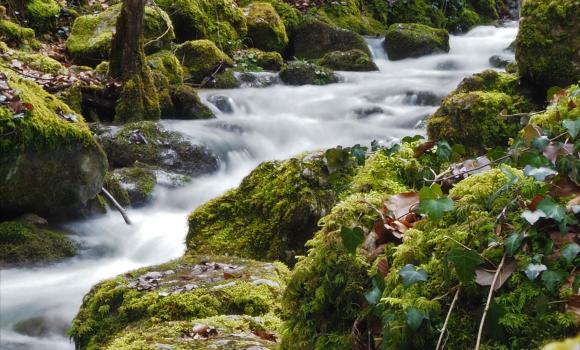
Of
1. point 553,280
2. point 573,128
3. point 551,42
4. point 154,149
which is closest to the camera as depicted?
point 553,280

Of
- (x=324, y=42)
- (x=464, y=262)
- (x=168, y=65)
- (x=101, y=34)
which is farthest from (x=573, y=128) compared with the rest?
(x=324, y=42)

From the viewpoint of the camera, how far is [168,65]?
38.6 feet

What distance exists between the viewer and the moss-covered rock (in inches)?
417

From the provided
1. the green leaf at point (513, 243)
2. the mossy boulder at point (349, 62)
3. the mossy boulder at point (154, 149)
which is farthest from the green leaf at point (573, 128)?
the mossy boulder at point (349, 62)

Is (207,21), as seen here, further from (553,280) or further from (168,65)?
(553,280)

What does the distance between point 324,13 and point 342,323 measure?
57.8ft

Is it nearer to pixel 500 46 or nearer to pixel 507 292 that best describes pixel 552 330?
pixel 507 292

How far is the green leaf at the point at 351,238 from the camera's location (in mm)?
1737

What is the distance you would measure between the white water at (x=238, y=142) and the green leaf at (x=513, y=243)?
2.86 meters

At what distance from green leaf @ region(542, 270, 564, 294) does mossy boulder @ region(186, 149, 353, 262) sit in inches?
114

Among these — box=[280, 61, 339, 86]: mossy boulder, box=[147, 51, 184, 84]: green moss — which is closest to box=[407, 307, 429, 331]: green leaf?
box=[147, 51, 184, 84]: green moss

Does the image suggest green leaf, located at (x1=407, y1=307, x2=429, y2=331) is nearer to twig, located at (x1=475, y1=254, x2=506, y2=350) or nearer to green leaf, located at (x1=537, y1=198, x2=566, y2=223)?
twig, located at (x1=475, y1=254, x2=506, y2=350)

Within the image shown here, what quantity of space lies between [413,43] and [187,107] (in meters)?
8.55

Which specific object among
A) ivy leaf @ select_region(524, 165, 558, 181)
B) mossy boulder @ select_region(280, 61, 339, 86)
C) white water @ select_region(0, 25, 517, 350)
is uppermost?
ivy leaf @ select_region(524, 165, 558, 181)
